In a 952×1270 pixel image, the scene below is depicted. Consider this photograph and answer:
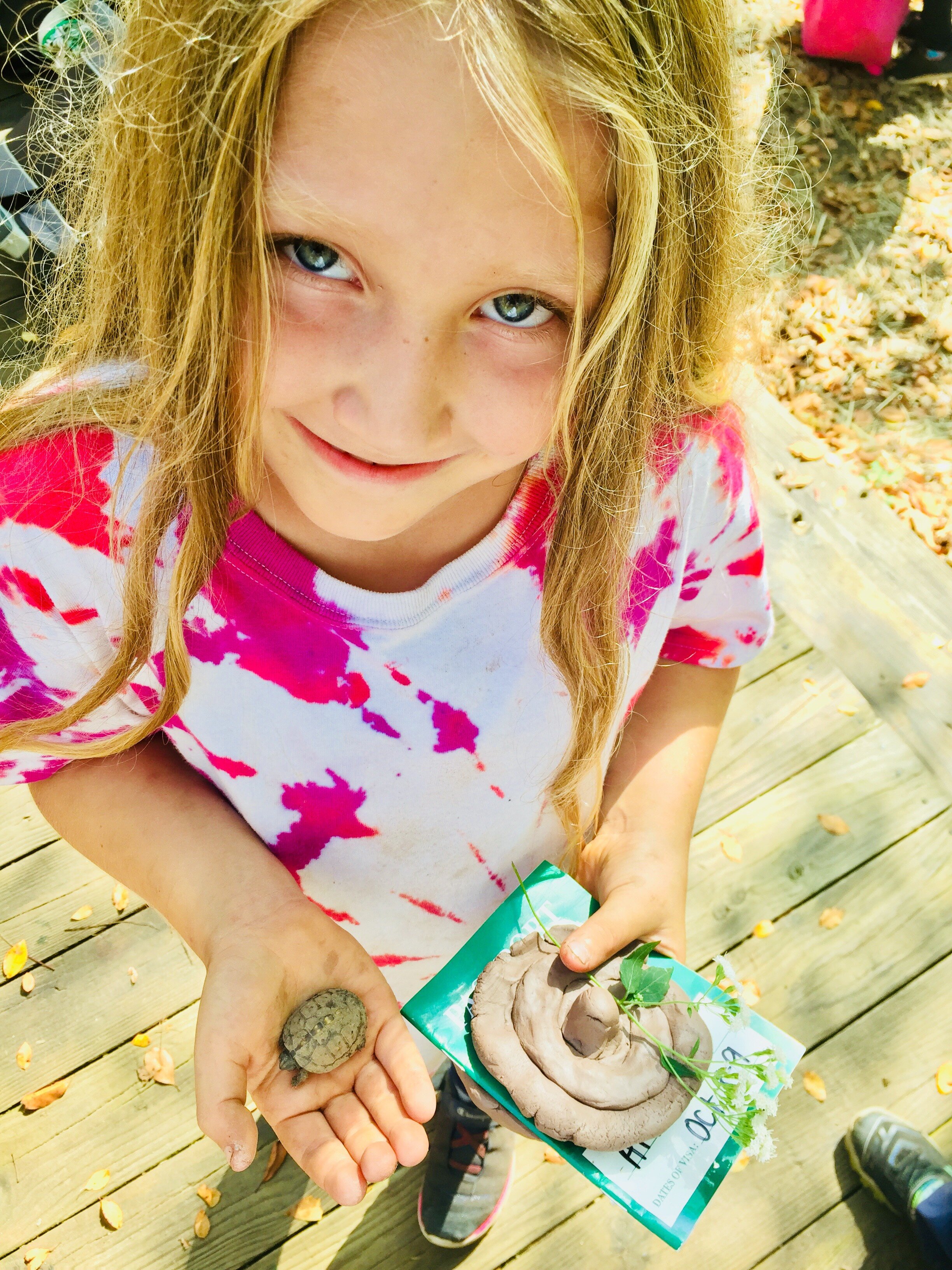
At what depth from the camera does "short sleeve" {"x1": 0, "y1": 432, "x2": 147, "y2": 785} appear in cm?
105

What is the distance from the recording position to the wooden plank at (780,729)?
2.67 metres

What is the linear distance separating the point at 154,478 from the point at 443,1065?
1.55 m

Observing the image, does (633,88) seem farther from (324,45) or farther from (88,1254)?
(88,1254)

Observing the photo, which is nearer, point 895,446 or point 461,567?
point 461,567

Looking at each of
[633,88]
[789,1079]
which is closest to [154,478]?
[633,88]

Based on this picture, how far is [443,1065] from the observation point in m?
2.07

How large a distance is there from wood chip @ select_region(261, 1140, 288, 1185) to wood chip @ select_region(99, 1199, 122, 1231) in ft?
1.04

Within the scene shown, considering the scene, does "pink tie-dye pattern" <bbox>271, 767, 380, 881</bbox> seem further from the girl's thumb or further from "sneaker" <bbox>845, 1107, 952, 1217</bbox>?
"sneaker" <bbox>845, 1107, 952, 1217</bbox>

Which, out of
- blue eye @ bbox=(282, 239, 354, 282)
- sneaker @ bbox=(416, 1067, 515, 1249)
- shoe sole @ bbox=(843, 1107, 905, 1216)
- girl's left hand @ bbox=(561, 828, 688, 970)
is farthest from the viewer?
shoe sole @ bbox=(843, 1107, 905, 1216)

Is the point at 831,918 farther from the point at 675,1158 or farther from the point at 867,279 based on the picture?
the point at 867,279

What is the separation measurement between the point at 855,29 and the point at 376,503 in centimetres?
440

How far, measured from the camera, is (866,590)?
A: 2.88 metres

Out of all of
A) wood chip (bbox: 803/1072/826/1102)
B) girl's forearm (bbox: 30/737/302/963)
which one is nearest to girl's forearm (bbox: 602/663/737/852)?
girl's forearm (bbox: 30/737/302/963)

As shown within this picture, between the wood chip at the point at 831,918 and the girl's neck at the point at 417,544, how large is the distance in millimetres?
1807
